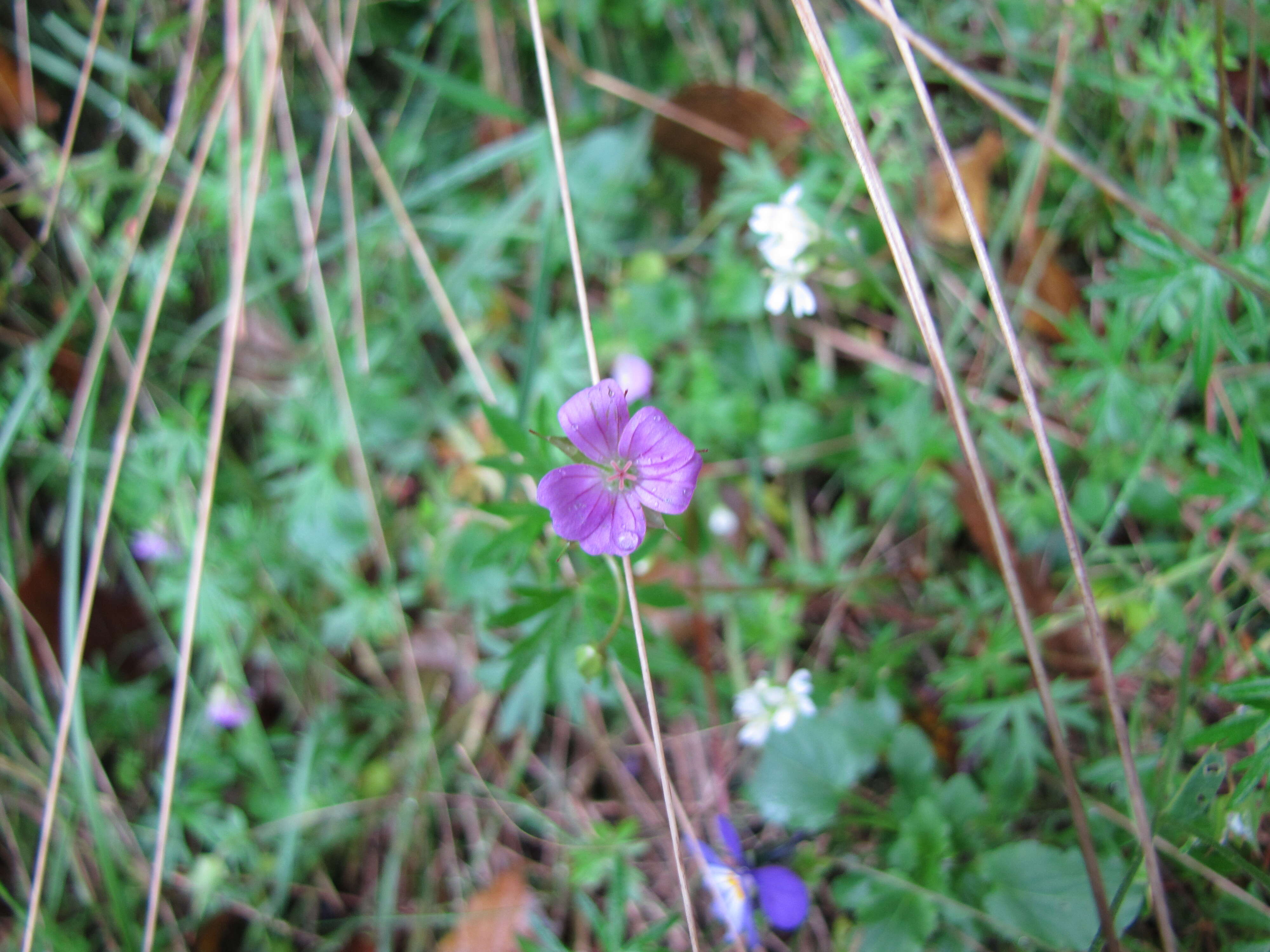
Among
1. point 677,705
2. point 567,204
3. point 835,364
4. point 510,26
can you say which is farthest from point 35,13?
point 677,705

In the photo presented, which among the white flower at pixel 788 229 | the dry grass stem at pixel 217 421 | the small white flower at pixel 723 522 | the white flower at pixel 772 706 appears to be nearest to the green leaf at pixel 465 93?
the dry grass stem at pixel 217 421

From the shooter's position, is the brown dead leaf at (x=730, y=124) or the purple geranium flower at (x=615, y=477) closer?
the purple geranium flower at (x=615, y=477)

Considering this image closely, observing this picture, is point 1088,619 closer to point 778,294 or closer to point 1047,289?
point 778,294

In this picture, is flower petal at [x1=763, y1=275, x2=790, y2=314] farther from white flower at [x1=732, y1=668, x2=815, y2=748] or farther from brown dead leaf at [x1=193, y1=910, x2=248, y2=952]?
brown dead leaf at [x1=193, y1=910, x2=248, y2=952]

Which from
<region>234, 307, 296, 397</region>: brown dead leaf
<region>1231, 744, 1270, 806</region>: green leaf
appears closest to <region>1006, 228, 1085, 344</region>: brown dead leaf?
<region>1231, 744, 1270, 806</region>: green leaf

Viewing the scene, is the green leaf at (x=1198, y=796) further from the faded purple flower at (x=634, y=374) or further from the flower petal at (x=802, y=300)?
the faded purple flower at (x=634, y=374)
